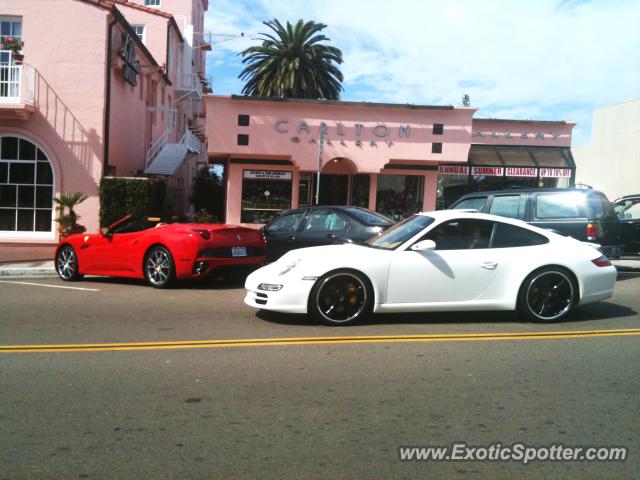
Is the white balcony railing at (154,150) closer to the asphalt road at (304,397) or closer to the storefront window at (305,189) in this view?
the storefront window at (305,189)

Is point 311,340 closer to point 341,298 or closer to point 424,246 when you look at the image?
point 341,298

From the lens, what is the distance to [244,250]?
10336mm

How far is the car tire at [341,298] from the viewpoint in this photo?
6.96 meters

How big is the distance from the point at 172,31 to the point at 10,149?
48.3 feet

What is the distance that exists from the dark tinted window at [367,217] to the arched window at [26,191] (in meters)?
11.3

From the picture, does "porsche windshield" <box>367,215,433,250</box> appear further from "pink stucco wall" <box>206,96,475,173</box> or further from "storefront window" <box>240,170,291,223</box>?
"storefront window" <box>240,170,291,223</box>

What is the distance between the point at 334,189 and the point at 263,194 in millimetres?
2801

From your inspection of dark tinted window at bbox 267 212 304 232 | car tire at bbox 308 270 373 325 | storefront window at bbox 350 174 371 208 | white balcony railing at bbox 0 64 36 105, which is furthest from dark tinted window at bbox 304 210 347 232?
storefront window at bbox 350 174 371 208

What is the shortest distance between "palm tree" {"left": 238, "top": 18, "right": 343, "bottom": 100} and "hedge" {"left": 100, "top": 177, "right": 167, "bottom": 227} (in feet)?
57.7

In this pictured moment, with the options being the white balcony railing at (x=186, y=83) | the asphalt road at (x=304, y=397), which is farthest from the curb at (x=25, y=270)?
the white balcony railing at (x=186, y=83)

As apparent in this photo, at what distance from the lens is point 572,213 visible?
1057 cm

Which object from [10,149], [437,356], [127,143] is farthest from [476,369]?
[127,143]

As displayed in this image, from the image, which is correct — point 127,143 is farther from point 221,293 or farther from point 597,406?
point 597,406

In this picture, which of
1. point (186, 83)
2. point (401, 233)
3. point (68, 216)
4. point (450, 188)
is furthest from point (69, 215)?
point (186, 83)
